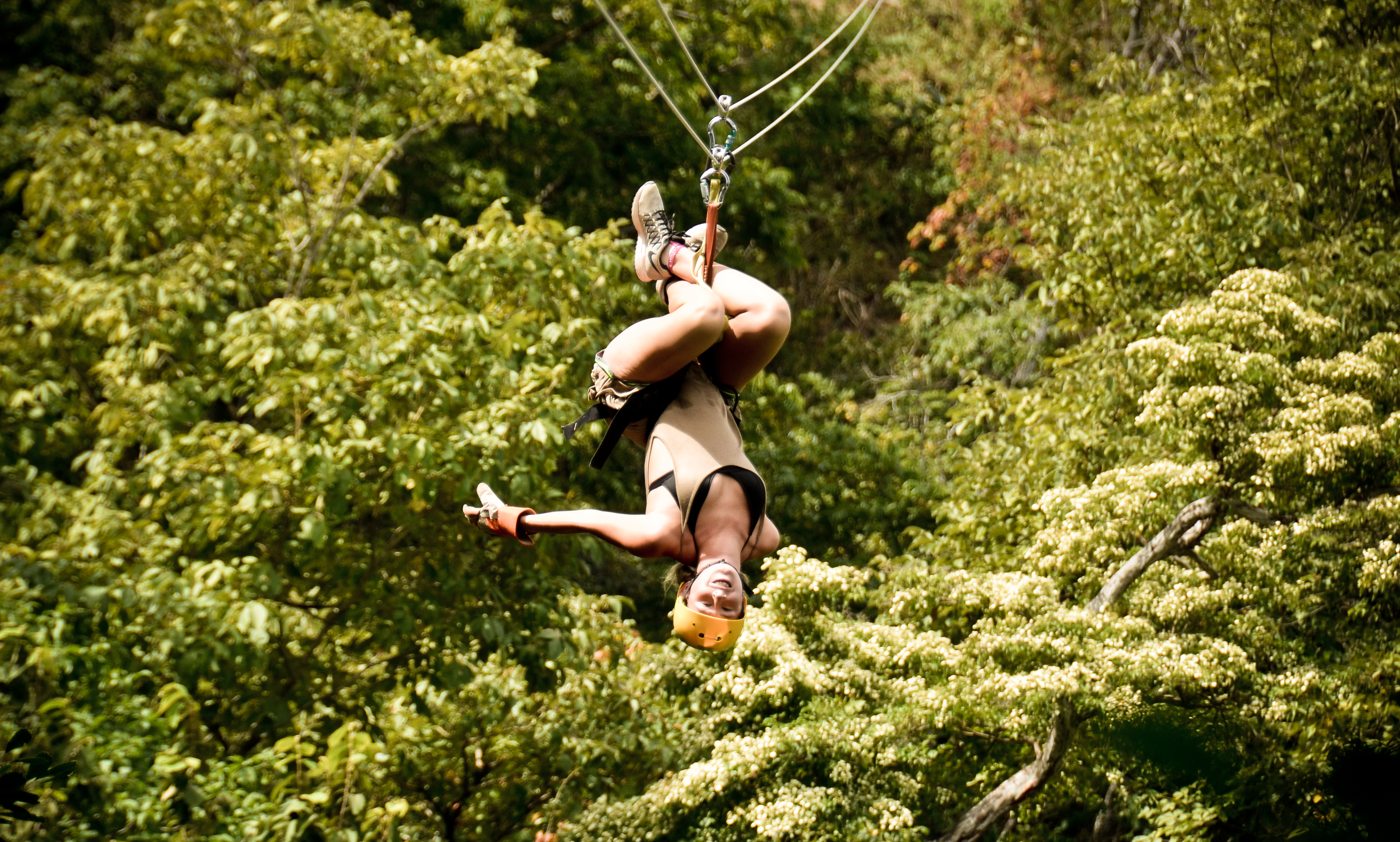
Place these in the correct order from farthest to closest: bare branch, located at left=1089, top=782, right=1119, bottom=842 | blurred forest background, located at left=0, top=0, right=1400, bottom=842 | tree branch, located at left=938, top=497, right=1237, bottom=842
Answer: bare branch, located at left=1089, top=782, right=1119, bottom=842, tree branch, located at left=938, top=497, right=1237, bottom=842, blurred forest background, located at left=0, top=0, right=1400, bottom=842

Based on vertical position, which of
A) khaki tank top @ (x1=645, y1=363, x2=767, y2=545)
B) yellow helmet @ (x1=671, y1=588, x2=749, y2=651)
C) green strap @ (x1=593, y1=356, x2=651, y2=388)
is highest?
green strap @ (x1=593, y1=356, x2=651, y2=388)

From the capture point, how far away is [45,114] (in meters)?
8.51

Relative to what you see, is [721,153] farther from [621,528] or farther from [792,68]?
[792,68]

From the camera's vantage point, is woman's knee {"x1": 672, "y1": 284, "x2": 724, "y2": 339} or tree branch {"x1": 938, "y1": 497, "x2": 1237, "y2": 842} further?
tree branch {"x1": 938, "y1": 497, "x2": 1237, "y2": 842}

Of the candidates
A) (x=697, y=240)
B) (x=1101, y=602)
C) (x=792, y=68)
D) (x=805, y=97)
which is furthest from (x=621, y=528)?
(x=1101, y=602)

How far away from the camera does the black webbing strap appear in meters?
2.43

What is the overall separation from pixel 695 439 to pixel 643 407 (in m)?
0.13

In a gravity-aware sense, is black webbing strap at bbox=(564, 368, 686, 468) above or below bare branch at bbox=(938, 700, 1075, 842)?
below

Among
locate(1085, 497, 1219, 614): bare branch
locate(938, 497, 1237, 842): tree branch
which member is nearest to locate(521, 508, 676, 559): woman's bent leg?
locate(938, 497, 1237, 842): tree branch

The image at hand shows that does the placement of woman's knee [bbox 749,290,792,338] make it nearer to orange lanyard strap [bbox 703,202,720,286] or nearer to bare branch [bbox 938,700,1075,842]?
orange lanyard strap [bbox 703,202,720,286]

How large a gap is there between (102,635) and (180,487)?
71 centimetres

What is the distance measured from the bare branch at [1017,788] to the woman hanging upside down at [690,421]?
12.4 ft

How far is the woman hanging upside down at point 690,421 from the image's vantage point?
2.29 m

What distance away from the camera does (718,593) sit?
2285 millimetres
